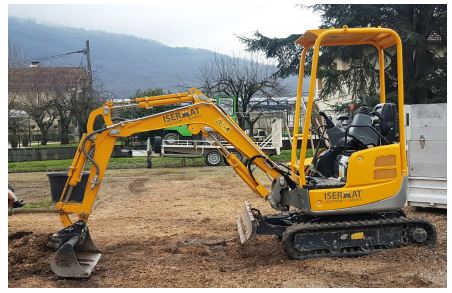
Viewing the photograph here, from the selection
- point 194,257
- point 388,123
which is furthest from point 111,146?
point 388,123

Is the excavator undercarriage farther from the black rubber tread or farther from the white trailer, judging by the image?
the white trailer

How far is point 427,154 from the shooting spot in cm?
889

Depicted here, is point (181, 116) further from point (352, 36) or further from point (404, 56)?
point (404, 56)

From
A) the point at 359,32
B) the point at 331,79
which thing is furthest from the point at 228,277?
the point at 331,79

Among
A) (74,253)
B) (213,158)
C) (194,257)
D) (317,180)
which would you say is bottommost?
(194,257)

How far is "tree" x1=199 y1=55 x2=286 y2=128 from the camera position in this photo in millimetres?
Result: 29219

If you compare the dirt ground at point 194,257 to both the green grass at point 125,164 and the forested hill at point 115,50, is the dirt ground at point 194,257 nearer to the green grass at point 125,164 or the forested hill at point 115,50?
the green grass at point 125,164

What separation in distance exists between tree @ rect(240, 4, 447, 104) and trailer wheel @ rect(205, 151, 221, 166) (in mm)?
5029

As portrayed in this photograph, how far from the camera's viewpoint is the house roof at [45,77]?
3029cm

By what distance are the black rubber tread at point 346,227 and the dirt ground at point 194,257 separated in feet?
0.39

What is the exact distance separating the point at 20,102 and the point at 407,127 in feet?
91.4

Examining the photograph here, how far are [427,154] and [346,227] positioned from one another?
3.58m

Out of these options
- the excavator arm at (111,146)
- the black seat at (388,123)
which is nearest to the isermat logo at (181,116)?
the excavator arm at (111,146)

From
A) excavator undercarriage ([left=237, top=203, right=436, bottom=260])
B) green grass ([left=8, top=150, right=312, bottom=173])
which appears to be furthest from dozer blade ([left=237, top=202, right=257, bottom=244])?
green grass ([left=8, top=150, right=312, bottom=173])
